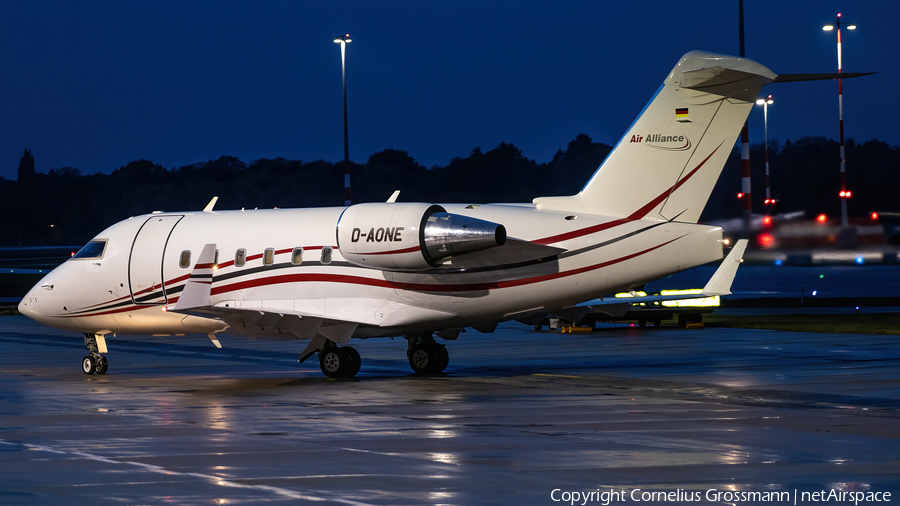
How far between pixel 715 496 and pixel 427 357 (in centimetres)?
1228

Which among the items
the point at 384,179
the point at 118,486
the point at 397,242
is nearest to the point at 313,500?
the point at 118,486

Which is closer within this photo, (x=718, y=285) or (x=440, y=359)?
(x=718, y=285)

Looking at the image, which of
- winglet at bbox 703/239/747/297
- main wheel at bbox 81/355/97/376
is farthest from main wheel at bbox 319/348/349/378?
winglet at bbox 703/239/747/297

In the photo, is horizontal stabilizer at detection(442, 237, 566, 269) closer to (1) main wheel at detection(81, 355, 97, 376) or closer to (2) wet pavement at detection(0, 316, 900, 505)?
(2) wet pavement at detection(0, 316, 900, 505)

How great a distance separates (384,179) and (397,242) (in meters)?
61.6

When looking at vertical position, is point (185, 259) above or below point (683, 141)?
below

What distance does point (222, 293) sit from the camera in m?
21.4

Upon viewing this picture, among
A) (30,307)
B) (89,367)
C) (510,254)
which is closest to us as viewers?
Answer: (510,254)

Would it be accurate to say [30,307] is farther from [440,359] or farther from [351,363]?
[440,359]

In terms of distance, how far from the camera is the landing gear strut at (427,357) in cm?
2141

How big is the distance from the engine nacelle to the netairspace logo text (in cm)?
915

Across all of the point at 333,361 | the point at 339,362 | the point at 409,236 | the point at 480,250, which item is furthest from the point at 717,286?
the point at 333,361

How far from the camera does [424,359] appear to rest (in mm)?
21406

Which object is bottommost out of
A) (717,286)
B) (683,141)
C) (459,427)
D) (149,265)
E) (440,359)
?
(459,427)
